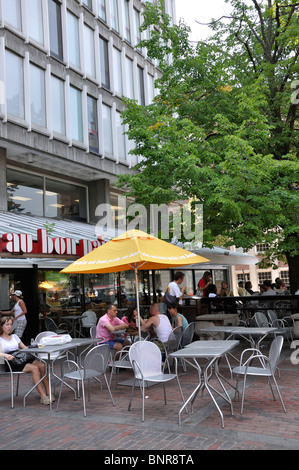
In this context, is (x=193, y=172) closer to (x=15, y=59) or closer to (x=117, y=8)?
(x=15, y=59)

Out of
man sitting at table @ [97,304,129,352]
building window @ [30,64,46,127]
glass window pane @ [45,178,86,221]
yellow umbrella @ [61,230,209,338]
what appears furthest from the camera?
glass window pane @ [45,178,86,221]

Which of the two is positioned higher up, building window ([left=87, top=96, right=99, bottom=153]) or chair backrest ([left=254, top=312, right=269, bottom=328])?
building window ([left=87, top=96, right=99, bottom=153])

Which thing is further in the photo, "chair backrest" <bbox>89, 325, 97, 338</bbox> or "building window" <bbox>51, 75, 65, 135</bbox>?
"building window" <bbox>51, 75, 65, 135</bbox>

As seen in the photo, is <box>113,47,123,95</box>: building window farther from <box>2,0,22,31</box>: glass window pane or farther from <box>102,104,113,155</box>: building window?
<box>2,0,22,31</box>: glass window pane

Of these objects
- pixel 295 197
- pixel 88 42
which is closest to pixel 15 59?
pixel 88 42

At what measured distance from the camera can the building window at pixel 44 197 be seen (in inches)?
664

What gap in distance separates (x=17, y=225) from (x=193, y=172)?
5.64 metres

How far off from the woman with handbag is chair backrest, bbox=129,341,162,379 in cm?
182

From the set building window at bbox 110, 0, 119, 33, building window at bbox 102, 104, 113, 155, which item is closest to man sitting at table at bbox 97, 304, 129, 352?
building window at bbox 102, 104, 113, 155

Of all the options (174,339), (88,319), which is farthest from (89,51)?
(174,339)

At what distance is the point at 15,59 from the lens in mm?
15930

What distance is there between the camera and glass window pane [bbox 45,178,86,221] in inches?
A: 734

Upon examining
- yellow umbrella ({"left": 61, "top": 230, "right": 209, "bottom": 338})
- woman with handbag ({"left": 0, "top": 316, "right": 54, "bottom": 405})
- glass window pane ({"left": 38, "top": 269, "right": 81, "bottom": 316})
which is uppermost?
yellow umbrella ({"left": 61, "top": 230, "right": 209, "bottom": 338})
